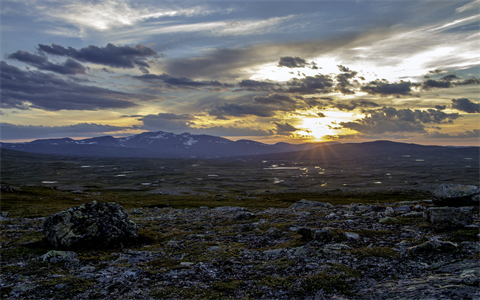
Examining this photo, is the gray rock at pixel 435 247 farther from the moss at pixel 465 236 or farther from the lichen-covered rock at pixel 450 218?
the lichen-covered rock at pixel 450 218

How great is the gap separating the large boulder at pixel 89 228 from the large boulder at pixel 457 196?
26.9m

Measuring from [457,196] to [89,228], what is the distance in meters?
30.0

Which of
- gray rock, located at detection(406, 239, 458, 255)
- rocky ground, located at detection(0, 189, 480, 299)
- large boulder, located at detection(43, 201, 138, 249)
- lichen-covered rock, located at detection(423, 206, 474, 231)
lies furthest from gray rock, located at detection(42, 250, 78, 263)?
lichen-covered rock, located at detection(423, 206, 474, 231)

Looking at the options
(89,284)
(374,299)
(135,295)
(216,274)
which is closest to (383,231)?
(374,299)

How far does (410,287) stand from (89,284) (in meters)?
11.0

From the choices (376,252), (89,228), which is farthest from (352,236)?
(89,228)

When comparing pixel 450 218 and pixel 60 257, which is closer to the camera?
pixel 60 257

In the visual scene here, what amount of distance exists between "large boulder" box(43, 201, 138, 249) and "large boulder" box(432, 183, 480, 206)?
88.2 ft

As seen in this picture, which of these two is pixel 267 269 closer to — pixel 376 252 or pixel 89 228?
pixel 376 252

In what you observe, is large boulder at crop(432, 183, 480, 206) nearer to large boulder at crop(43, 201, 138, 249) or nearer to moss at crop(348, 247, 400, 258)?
moss at crop(348, 247, 400, 258)

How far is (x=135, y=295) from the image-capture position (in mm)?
8266

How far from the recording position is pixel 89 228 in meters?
14.2

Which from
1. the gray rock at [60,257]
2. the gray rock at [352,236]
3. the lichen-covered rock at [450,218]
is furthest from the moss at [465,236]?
the gray rock at [60,257]

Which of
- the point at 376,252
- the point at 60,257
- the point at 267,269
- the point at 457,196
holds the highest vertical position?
the point at 376,252
